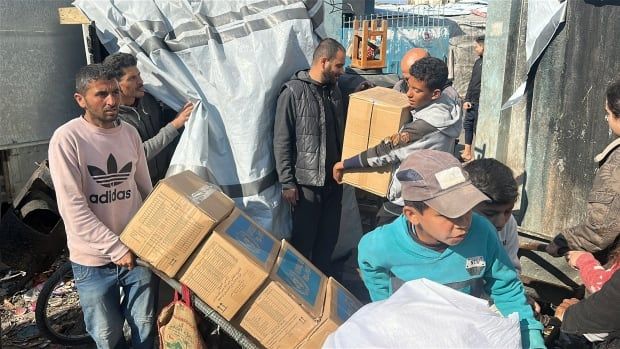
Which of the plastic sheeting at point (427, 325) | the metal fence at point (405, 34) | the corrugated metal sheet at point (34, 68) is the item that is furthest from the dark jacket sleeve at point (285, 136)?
the metal fence at point (405, 34)

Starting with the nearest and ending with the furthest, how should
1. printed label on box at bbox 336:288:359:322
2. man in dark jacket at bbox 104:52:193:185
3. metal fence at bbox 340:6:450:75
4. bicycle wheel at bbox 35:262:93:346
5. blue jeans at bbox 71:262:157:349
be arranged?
printed label on box at bbox 336:288:359:322
blue jeans at bbox 71:262:157:349
man in dark jacket at bbox 104:52:193:185
bicycle wheel at bbox 35:262:93:346
metal fence at bbox 340:6:450:75

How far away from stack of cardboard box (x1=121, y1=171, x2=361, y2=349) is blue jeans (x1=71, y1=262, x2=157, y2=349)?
0.38 metres

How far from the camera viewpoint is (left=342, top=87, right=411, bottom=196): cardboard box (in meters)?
3.44

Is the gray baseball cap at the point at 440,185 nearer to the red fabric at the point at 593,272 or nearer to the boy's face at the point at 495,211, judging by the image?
the boy's face at the point at 495,211

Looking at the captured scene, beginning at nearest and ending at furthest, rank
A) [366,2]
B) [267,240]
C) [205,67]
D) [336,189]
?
[267,240] → [205,67] → [336,189] → [366,2]

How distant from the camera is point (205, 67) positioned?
149 inches

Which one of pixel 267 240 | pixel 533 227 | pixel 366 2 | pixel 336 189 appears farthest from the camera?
pixel 366 2

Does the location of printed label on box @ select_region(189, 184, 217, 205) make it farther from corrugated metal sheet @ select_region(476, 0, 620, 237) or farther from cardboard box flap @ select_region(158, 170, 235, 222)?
corrugated metal sheet @ select_region(476, 0, 620, 237)

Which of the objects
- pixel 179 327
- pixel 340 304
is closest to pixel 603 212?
pixel 340 304

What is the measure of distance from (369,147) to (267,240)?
110 centimetres

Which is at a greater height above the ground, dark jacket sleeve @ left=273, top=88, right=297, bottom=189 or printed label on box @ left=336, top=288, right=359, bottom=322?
dark jacket sleeve @ left=273, top=88, right=297, bottom=189

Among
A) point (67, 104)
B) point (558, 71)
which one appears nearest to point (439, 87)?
point (558, 71)

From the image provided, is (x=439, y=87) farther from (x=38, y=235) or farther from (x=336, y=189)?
(x=38, y=235)

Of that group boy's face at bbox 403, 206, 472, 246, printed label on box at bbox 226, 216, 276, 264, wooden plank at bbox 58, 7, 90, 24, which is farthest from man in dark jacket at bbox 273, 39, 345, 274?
boy's face at bbox 403, 206, 472, 246
